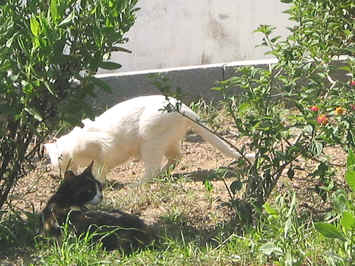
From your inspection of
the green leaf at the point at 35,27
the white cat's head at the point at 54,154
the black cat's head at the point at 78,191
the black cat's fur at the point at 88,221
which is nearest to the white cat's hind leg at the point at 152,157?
the white cat's head at the point at 54,154

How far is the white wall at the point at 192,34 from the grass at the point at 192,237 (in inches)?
141

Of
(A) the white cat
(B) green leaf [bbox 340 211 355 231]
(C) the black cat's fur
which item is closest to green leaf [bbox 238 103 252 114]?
(C) the black cat's fur

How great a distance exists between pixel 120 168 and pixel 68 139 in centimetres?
87

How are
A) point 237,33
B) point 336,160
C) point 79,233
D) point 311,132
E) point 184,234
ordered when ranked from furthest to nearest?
point 237,33
point 336,160
point 184,234
point 79,233
point 311,132

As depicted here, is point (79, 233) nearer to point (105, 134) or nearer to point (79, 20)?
point (79, 20)

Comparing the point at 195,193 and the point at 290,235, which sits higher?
the point at 290,235

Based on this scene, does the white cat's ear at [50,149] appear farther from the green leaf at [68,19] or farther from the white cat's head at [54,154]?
the green leaf at [68,19]

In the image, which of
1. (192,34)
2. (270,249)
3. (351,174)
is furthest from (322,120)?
(192,34)

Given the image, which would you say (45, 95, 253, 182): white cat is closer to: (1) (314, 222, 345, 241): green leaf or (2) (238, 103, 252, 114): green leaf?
(2) (238, 103, 252, 114): green leaf

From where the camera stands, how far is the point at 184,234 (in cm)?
495

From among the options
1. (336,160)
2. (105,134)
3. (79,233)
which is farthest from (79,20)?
(336,160)

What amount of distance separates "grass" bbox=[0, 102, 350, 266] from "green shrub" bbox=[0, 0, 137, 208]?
516 millimetres

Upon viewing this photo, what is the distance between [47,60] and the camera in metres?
4.16

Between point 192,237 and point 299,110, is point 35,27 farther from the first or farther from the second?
point 192,237
